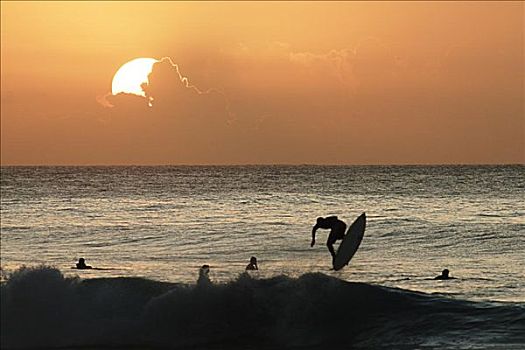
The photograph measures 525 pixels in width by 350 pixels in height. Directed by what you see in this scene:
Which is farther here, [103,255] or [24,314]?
[103,255]

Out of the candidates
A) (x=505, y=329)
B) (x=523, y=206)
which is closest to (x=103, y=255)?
(x=505, y=329)

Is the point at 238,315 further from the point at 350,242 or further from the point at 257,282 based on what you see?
the point at 350,242

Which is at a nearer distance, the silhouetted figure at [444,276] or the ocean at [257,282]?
the ocean at [257,282]

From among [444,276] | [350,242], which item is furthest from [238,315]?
[444,276]

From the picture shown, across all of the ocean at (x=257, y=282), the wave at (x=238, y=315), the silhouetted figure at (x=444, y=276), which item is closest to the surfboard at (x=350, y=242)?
the ocean at (x=257, y=282)

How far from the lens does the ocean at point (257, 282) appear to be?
20.2 metres

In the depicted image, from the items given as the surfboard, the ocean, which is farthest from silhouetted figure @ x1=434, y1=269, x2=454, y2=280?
the surfboard

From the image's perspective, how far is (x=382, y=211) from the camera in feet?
211

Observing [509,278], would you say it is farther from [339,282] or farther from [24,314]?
[24,314]

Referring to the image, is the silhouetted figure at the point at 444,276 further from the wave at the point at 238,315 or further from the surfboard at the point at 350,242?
the wave at the point at 238,315

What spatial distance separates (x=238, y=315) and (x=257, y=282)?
1189 millimetres

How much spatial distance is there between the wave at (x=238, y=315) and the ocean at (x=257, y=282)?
0.04 metres

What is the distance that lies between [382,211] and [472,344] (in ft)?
151

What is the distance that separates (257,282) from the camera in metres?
22.2
